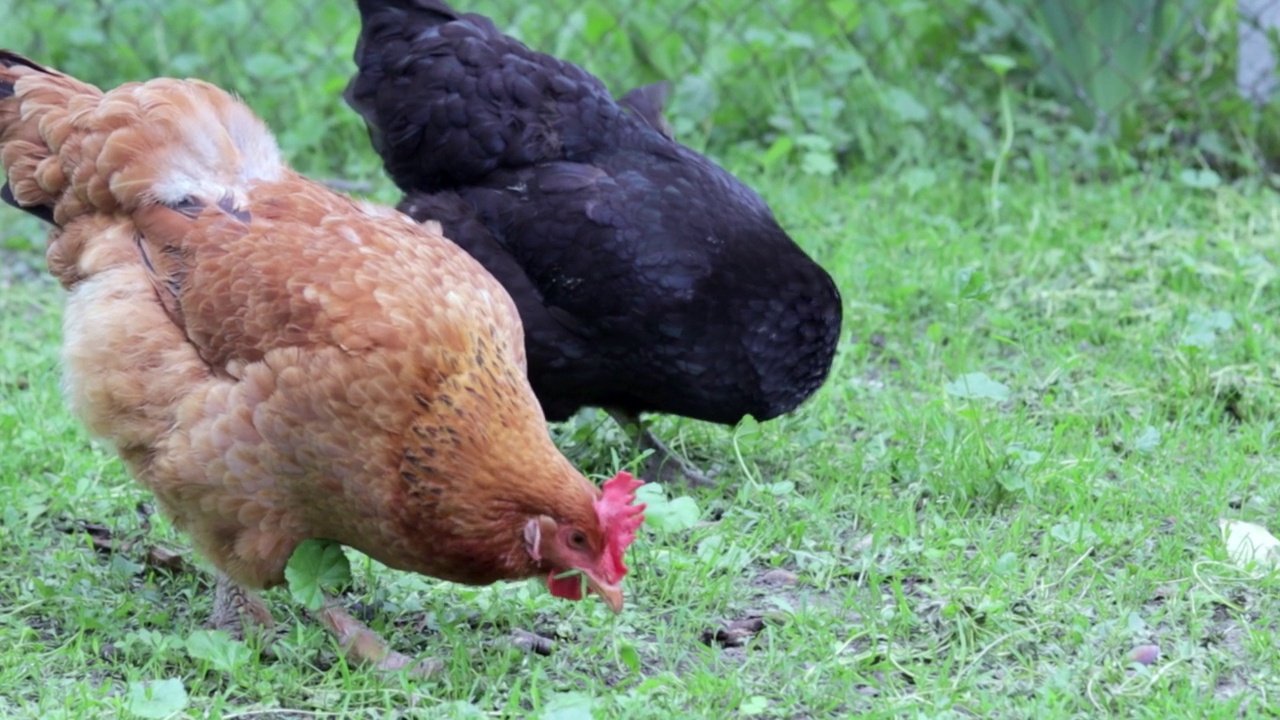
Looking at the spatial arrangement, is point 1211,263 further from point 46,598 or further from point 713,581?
point 46,598

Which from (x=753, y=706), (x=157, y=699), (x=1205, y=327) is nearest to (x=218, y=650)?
(x=157, y=699)

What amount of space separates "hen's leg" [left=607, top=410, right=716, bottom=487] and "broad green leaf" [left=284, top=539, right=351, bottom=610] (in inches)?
49.3

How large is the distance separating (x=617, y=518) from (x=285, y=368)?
708 mm

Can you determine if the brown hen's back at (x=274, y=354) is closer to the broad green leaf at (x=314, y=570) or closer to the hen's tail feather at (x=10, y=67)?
the broad green leaf at (x=314, y=570)

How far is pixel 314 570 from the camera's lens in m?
3.10

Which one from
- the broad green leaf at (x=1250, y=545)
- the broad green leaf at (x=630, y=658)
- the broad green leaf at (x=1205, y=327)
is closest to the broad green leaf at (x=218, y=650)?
the broad green leaf at (x=630, y=658)

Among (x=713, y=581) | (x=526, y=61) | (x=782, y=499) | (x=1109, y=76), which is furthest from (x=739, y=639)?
(x=1109, y=76)

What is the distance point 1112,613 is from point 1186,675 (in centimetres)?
30

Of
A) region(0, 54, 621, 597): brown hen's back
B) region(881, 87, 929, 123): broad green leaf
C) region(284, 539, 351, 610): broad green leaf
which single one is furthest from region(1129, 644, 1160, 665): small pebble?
region(881, 87, 929, 123): broad green leaf

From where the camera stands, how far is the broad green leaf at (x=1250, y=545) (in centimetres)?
341

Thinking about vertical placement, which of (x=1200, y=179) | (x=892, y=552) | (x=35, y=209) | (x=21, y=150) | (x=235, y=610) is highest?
(x=1200, y=179)

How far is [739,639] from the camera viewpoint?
3279 millimetres

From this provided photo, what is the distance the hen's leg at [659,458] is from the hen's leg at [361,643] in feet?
3.88

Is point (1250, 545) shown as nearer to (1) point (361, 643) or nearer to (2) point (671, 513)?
(2) point (671, 513)
